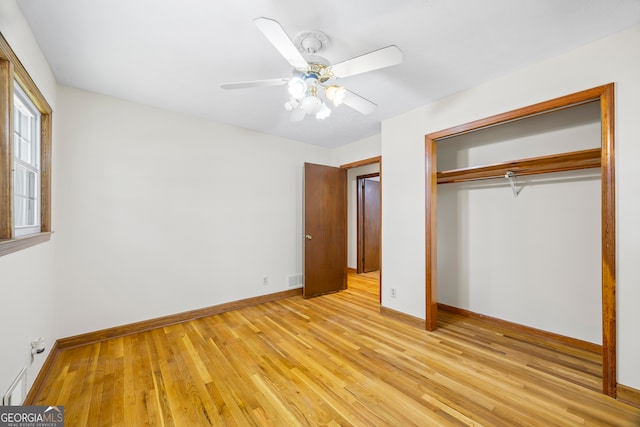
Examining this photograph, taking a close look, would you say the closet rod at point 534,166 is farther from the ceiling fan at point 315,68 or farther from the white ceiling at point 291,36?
the ceiling fan at point 315,68

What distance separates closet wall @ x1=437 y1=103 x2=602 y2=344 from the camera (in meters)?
2.35

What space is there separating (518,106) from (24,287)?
3.84 meters

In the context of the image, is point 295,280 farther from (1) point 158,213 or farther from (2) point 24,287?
(2) point 24,287

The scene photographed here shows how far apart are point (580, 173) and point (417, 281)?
1807 millimetres

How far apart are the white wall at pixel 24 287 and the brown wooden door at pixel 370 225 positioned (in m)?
4.70

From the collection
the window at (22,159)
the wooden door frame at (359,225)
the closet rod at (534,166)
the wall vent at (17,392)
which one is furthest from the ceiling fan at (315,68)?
the wooden door frame at (359,225)

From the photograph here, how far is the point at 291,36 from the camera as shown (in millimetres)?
1735

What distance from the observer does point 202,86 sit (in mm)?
2420

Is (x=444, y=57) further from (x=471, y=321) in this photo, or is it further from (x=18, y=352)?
(x=18, y=352)

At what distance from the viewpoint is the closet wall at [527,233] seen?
7.72 ft

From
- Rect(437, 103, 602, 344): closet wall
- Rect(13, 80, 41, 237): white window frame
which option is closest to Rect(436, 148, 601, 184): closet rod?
Rect(437, 103, 602, 344): closet wall

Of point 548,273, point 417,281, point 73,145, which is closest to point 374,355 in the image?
point 417,281

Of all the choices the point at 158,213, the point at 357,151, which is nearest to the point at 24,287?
the point at 158,213

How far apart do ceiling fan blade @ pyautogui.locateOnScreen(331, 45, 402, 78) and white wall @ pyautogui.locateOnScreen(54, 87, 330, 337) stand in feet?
7.29
